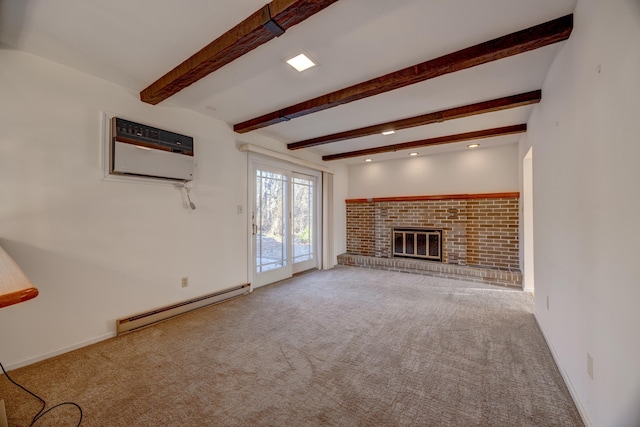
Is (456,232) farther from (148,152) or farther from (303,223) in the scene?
(148,152)

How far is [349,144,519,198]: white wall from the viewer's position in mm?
4488

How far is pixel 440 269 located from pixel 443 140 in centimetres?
221

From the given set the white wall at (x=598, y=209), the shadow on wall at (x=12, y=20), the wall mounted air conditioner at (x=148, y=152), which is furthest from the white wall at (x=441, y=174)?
the shadow on wall at (x=12, y=20)

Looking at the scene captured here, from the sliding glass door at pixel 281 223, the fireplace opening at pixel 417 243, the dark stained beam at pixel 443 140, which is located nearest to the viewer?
the dark stained beam at pixel 443 140

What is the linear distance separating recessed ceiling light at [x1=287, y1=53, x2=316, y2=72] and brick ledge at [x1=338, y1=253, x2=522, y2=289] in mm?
3949

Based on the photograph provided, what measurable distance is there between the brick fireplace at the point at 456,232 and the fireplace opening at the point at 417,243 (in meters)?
0.07

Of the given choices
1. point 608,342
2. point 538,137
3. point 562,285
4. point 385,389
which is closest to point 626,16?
point 608,342

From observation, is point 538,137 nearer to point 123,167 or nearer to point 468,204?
point 468,204

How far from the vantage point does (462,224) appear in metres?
4.72

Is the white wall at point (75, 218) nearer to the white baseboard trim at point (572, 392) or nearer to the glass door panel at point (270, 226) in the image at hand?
the glass door panel at point (270, 226)

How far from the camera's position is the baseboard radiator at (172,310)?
8.16 ft

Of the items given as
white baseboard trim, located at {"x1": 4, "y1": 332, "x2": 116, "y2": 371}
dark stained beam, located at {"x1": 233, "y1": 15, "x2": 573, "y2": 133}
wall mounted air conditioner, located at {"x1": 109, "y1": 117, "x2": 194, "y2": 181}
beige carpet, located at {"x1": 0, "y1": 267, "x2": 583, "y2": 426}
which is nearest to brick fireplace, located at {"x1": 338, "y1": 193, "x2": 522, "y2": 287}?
beige carpet, located at {"x1": 0, "y1": 267, "x2": 583, "y2": 426}

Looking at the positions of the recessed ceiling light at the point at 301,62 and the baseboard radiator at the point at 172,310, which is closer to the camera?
the recessed ceiling light at the point at 301,62

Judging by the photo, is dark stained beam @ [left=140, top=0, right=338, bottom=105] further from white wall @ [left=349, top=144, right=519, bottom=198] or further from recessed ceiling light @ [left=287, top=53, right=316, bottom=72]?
white wall @ [left=349, top=144, right=519, bottom=198]
